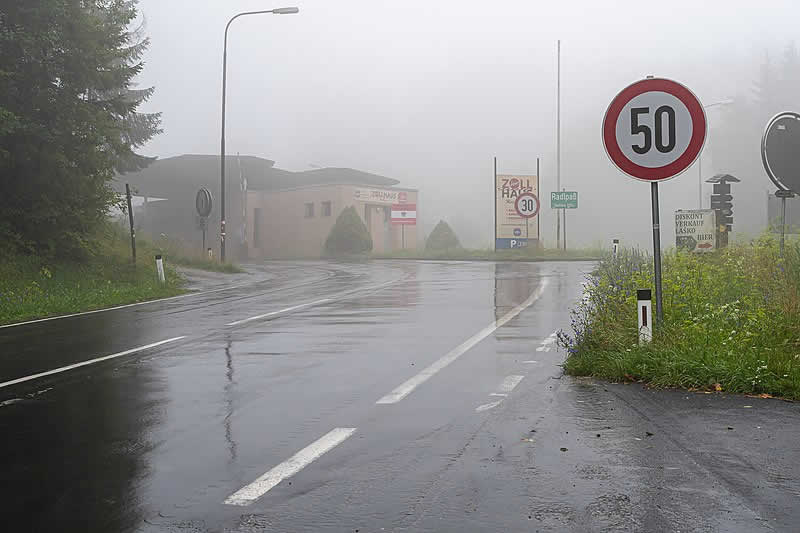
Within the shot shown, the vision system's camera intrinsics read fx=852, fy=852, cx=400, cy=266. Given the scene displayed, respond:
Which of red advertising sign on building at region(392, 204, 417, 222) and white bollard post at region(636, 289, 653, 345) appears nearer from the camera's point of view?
white bollard post at region(636, 289, 653, 345)

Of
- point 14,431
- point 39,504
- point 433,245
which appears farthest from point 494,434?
point 433,245

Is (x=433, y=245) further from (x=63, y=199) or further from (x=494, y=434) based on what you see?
(x=494, y=434)

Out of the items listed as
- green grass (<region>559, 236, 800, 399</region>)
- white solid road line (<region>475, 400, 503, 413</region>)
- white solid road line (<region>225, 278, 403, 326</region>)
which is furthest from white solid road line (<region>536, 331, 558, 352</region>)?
white solid road line (<region>225, 278, 403, 326</region>)

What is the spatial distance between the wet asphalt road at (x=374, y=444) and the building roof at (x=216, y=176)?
63291 mm

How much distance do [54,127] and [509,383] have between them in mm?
17393

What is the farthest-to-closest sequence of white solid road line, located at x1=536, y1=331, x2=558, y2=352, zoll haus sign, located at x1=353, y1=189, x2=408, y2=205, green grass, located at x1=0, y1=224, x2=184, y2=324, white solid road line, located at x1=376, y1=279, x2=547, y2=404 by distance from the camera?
zoll haus sign, located at x1=353, y1=189, x2=408, y2=205 → green grass, located at x1=0, y1=224, x2=184, y2=324 → white solid road line, located at x1=536, y1=331, x2=558, y2=352 → white solid road line, located at x1=376, y1=279, x2=547, y2=404

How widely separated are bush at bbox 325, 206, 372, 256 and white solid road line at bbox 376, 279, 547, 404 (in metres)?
44.6

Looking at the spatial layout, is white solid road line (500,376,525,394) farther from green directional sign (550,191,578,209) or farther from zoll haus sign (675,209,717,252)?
green directional sign (550,191,578,209)

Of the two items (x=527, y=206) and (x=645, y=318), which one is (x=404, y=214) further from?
(x=645, y=318)

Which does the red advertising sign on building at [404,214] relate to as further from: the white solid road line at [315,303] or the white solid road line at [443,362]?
the white solid road line at [443,362]

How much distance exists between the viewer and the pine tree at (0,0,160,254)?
2072cm

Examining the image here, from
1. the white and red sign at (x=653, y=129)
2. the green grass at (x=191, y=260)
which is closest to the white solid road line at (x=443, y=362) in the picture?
the white and red sign at (x=653, y=129)

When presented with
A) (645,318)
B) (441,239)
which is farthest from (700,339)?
(441,239)

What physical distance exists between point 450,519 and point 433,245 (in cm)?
5811
